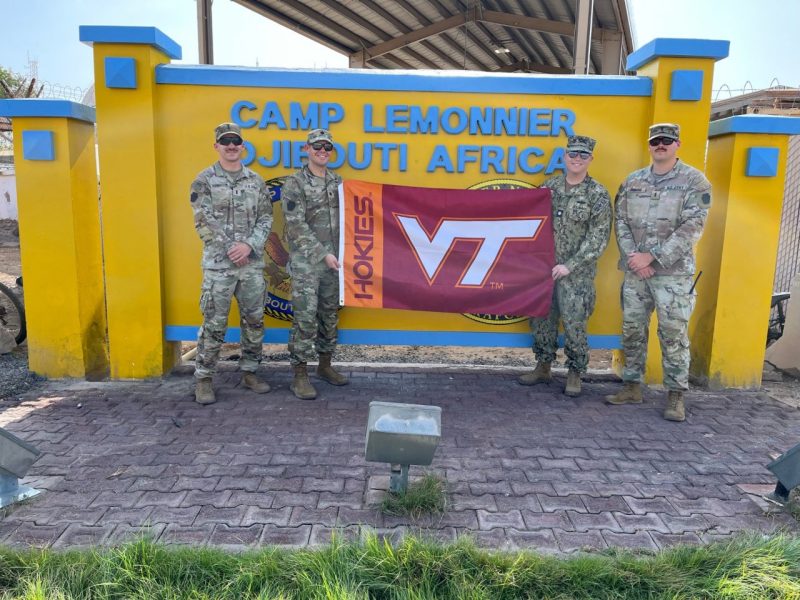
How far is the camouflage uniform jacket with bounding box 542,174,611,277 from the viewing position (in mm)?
4492

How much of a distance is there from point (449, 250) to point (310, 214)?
1.15 metres

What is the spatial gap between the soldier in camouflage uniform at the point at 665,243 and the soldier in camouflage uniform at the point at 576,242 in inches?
7.0

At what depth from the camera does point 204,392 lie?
444 centimetres

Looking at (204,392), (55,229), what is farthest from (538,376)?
(55,229)

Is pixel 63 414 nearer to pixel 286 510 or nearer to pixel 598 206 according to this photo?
pixel 286 510

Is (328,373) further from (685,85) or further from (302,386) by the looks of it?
(685,85)

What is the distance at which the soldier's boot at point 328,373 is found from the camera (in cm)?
490

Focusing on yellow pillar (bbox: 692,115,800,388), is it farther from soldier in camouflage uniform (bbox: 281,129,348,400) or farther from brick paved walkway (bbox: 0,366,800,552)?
soldier in camouflage uniform (bbox: 281,129,348,400)

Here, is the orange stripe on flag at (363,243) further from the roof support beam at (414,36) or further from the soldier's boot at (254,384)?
the roof support beam at (414,36)

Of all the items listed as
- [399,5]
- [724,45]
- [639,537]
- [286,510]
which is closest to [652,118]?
[724,45]

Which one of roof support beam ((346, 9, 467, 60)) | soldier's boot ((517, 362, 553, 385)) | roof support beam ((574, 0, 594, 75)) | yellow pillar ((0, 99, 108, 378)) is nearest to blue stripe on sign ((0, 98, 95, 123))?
yellow pillar ((0, 99, 108, 378))

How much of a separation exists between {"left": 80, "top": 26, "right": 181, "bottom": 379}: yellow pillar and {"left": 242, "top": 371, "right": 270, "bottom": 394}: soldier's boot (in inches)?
31.1

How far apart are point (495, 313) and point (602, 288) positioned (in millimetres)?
1028

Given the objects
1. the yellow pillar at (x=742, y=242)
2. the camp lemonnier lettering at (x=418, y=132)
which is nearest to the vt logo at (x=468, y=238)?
the camp lemonnier lettering at (x=418, y=132)
